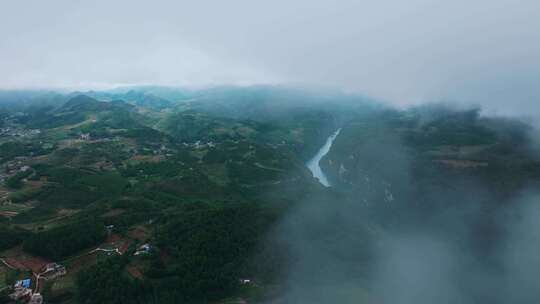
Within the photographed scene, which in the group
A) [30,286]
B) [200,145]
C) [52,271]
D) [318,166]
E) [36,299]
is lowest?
[318,166]

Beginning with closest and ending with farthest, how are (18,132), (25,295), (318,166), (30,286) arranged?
(25,295)
(30,286)
(318,166)
(18,132)

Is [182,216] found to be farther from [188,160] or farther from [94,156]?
[94,156]

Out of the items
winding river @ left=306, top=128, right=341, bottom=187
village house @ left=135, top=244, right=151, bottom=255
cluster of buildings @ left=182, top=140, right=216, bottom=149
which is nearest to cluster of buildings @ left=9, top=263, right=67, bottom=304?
village house @ left=135, top=244, right=151, bottom=255

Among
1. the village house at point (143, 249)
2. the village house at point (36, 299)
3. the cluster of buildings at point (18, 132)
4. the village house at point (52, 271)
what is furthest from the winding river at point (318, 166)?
the cluster of buildings at point (18, 132)

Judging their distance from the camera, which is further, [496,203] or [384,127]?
[384,127]

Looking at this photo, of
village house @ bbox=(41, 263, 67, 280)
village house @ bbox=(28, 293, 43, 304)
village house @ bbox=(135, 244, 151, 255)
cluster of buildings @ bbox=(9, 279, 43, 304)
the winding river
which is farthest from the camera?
the winding river

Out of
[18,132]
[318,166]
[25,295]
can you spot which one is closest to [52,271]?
[25,295]

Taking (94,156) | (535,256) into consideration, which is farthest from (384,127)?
(94,156)

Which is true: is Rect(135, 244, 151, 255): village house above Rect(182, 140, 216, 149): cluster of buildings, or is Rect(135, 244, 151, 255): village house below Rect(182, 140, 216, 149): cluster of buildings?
below

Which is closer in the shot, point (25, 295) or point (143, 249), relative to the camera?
point (25, 295)

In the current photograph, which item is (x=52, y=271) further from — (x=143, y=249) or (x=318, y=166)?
(x=318, y=166)

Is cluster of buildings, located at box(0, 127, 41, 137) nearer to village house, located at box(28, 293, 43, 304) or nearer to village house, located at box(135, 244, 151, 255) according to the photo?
village house, located at box(135, 244, 151, 255)
